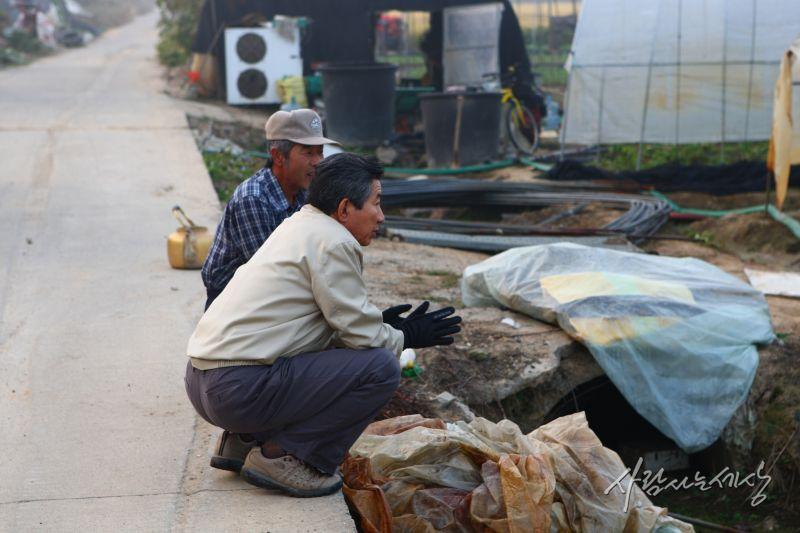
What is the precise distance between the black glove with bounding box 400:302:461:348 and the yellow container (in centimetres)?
400

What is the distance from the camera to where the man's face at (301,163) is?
4.16 m

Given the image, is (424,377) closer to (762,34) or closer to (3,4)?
(762,34)

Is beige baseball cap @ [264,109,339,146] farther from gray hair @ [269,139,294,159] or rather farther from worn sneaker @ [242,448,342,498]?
worn sneaker @ [242,448,342,498]

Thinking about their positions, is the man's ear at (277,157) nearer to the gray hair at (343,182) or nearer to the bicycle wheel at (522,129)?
the gray hair at (343,182)

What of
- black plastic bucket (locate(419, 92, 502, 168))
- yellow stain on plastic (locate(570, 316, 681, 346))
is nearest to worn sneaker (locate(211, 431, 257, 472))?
yellow stain on plastic (locate(570, 316, 681, 346))

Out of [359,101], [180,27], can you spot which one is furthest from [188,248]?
[180,27]

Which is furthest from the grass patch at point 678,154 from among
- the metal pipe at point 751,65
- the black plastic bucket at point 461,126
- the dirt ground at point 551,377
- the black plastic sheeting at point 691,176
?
the dirt ground at point 551,377

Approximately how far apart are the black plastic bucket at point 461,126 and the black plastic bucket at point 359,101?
1045mm

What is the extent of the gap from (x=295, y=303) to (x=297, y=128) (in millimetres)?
1016

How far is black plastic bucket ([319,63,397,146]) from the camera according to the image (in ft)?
50.2

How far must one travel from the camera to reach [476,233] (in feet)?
33.5

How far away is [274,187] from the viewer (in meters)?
4.24

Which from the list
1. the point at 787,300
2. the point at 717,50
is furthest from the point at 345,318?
the point at 717,50

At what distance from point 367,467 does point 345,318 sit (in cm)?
71
